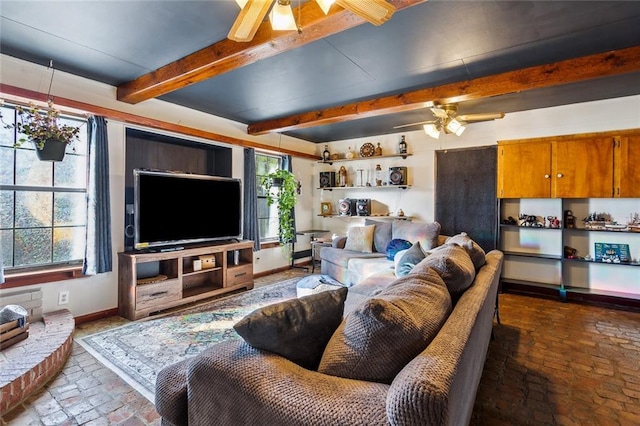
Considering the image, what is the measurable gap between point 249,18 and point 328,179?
4.91m

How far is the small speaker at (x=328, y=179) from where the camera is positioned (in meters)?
6.51

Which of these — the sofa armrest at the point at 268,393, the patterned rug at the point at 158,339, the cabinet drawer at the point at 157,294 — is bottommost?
the patterned rug at the point at 158,339

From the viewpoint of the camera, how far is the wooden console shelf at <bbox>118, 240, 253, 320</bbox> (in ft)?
11.3

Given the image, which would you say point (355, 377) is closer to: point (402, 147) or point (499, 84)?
point (499, 84)

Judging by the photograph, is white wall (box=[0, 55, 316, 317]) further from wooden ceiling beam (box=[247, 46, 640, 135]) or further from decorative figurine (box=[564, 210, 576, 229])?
decorative figurine (box=[564, 210, 576, 229])

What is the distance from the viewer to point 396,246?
4.39 meters

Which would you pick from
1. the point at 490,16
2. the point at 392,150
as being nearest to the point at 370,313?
the point at 490,16

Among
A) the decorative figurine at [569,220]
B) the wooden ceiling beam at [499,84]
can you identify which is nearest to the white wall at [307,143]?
the decorative figurine at [569,220]

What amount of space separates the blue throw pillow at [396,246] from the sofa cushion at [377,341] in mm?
3202

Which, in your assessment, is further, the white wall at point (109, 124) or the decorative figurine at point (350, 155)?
the decorative figurine at point (350, 155)

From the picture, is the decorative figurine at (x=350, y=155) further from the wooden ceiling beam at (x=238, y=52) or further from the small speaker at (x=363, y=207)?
the wooden ceiling beam at (x=238, y=52)

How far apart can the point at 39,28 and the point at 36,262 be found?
217 cm

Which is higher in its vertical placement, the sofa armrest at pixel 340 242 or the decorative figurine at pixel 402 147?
the decorative figurine at pixel 402 147

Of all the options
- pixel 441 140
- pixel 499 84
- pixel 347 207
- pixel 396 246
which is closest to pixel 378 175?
pixel 347 207
